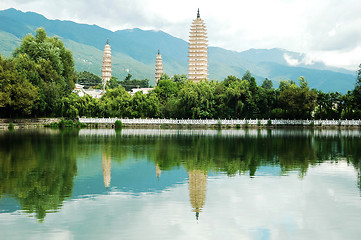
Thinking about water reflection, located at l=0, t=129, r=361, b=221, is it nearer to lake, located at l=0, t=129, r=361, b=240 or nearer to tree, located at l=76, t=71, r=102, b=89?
lake, located at l=0, t=129, r=361, b=240

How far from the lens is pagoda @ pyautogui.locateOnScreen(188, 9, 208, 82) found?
278 ft

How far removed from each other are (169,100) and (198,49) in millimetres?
31234

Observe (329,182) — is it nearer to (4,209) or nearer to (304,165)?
(304,165)

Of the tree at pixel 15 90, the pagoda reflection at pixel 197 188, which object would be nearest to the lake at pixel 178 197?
the pagoda reflection at pixel 197 188

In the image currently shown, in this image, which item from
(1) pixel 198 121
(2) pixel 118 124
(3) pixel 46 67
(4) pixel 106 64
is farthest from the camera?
(4) pixel 106 64

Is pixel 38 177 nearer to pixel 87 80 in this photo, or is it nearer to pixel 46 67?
pixel 46 67

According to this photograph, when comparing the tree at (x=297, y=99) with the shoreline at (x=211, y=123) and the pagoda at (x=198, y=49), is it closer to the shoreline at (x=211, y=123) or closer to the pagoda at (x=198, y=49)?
the shoreline at (x=211, y=123)

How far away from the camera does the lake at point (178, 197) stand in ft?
30.0

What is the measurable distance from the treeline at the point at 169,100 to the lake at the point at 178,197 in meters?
29.3

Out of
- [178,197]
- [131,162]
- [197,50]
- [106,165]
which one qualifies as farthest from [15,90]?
[197,50]

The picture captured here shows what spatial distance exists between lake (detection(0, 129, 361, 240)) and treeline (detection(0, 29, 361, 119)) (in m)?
29.3

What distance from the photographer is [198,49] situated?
85.0 metres

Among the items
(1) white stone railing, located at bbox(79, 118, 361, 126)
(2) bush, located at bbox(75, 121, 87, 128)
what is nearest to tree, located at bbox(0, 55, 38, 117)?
(2) bush, located at bbox(75, 121, 87, 128)

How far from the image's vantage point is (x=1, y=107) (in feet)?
150
